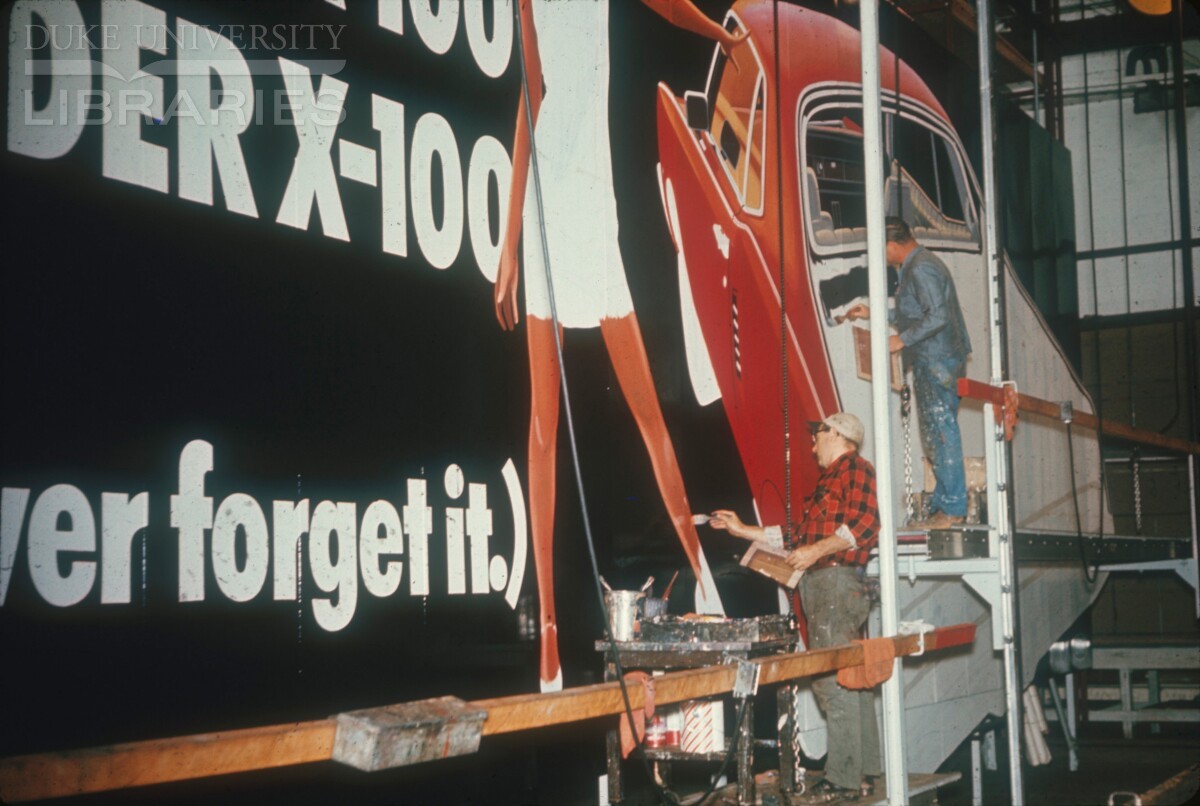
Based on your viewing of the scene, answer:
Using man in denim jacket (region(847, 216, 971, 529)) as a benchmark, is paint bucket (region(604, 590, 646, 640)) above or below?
below

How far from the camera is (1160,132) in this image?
14.0 m

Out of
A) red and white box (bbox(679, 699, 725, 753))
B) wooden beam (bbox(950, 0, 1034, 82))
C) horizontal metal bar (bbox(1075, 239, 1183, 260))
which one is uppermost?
wooden beam (bbox(950, 0, 1034, 82))

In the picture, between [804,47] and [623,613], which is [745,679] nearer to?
[623,613]

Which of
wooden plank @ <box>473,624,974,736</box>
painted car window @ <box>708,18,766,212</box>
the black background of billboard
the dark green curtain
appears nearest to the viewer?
the black background of billboard

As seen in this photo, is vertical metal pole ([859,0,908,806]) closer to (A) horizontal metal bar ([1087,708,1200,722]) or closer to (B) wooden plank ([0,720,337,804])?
(B) wooden plank ([0,720,337,804])

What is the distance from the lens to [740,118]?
6938 mm

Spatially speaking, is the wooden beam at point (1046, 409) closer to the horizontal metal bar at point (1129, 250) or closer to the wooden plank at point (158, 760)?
the wooden plank at point (158, 760)

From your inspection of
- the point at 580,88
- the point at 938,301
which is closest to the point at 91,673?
the point at 580,88

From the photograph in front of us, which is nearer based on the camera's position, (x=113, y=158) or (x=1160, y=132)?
(x=113, y=158)

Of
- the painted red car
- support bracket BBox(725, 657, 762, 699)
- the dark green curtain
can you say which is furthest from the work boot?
the dark green curtain

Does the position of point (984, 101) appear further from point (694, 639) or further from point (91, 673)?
point (91, 673)

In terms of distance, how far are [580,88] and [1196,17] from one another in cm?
1016

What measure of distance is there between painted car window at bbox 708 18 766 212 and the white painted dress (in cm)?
112

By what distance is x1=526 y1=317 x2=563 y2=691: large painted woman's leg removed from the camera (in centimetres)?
497
